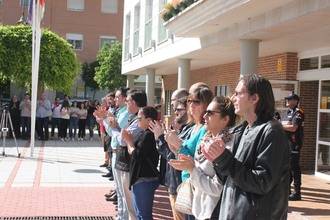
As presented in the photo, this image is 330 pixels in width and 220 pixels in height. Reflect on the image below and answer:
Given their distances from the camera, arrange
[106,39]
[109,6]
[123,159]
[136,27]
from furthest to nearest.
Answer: [106,39]
[109,6]
[136,27]
[123,159]

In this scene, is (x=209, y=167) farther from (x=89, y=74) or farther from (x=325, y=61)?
(x=89, y=74)

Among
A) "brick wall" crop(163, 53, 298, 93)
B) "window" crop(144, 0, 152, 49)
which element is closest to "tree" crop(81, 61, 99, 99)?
"brick wall" crop(163, 53, 298, 93)

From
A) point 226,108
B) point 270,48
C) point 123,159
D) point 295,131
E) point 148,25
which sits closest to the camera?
point 226,108

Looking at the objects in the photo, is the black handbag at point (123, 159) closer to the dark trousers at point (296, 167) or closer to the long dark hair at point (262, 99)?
the dark trousers at point (296, 167)

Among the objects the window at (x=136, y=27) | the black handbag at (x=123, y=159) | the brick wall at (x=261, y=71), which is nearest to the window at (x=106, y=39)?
the brick wall at (x=261, y=71)

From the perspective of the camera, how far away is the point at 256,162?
10.1 ft

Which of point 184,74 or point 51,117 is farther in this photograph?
point 51,117

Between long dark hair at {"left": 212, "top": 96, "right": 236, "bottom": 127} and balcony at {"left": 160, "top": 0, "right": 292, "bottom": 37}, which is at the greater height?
balcony at {"left": 160, "top": 0, "right": 292, "bottom": 37}

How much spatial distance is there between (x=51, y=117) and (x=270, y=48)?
13155 millimetres

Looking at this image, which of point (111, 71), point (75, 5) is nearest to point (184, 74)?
point (111, 71)

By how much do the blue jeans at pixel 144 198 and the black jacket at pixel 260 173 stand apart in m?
2.85

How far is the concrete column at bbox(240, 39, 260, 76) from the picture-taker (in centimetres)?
1017

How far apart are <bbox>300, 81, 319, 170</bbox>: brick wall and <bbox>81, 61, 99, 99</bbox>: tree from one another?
1415 inches

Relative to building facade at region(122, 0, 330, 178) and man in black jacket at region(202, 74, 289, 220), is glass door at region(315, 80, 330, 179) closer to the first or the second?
building facade at region(122, 0, 330, 178)
